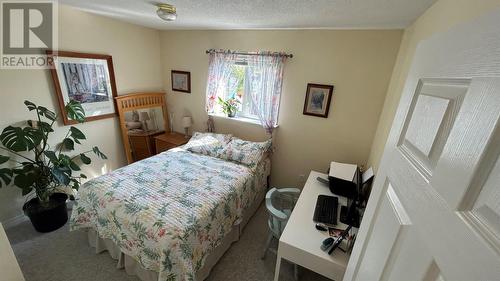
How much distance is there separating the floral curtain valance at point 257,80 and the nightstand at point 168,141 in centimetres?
74

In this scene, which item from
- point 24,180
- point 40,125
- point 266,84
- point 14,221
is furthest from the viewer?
point 266,84

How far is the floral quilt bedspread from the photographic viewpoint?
1.39 metres

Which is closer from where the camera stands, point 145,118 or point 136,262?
point 136,262

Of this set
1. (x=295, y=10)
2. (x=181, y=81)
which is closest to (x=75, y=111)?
(x=181, y=81)

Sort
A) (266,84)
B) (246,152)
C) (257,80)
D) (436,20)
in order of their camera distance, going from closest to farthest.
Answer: (436,20) < (246,152) < (266,84) < (257,80)

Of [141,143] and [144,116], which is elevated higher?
[144,116]

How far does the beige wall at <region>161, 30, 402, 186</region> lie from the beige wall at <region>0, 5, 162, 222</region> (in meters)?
0.51

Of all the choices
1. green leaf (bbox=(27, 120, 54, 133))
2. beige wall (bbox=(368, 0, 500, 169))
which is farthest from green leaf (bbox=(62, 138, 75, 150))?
beige wall (bbox=(368, 0, 500, 169))

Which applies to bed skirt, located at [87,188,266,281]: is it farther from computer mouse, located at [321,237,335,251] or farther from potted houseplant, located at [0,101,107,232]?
computer mouse, located at [321,237,335,251]

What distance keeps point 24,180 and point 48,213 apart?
420mm

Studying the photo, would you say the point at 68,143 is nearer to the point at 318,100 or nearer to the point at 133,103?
the point at 133,103

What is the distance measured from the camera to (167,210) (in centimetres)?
158

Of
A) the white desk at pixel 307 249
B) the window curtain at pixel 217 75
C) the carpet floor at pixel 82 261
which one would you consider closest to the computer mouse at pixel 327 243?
the white desk at pixel 307 249

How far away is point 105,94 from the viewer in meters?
2.67
